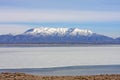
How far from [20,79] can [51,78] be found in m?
2.12

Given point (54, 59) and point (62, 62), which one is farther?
point (54, 59)

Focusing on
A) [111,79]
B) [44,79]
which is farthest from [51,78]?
[111,79]

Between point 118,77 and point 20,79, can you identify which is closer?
point 20,79

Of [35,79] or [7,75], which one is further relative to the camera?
[7,75]

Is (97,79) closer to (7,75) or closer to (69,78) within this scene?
(69,78)

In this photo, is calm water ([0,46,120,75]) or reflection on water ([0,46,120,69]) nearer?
calm water ([0,46,120,75])

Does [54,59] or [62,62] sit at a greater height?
[62,62]

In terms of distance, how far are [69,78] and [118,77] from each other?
3.16m

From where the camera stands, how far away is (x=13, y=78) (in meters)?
22.1

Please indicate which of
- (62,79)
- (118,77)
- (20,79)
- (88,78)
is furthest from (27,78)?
(118,77)

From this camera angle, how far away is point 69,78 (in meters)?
22.7

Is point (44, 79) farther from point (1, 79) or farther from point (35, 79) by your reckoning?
point (1, 79)

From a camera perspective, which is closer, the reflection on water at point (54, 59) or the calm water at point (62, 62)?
the calm water at point (62, 62)

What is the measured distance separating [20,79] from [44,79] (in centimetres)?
149
